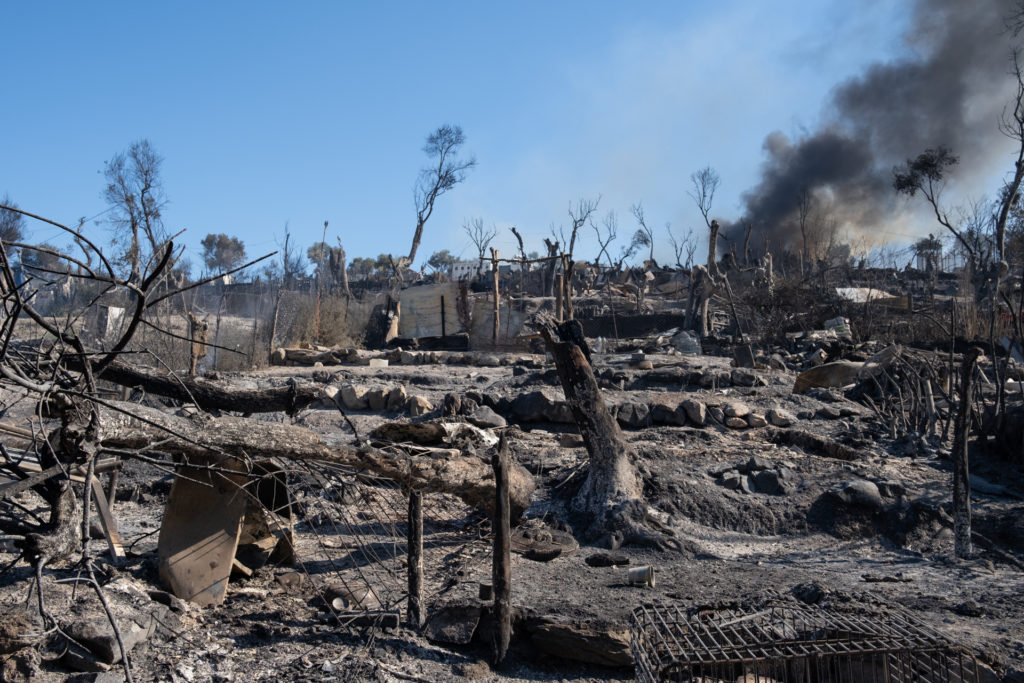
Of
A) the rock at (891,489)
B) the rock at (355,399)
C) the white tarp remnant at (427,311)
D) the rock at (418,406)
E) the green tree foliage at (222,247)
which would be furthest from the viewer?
the green tree foliage at (222,247)

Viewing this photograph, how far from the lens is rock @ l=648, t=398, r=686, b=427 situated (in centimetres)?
989

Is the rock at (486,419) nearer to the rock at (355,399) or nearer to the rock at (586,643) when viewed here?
the rock at (355,399)

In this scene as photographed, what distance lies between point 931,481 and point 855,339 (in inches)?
458

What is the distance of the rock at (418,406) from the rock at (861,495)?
5.74 m

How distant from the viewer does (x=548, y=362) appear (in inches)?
577

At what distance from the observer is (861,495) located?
270 inches

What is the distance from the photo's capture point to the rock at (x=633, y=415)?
32.7ft

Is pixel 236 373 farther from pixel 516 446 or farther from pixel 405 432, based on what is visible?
pixel 405 432

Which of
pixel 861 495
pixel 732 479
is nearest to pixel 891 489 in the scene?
pixel 861 495

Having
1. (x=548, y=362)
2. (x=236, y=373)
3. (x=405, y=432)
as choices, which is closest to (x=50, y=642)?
(x=405, y=432)

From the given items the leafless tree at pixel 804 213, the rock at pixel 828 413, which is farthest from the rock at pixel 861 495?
the leafless tree at pixel 804 213

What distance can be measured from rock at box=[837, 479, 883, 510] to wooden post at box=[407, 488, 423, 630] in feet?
13.9

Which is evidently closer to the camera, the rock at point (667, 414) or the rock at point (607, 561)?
the rock at point (607, 561)

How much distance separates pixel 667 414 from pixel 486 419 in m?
2.47
